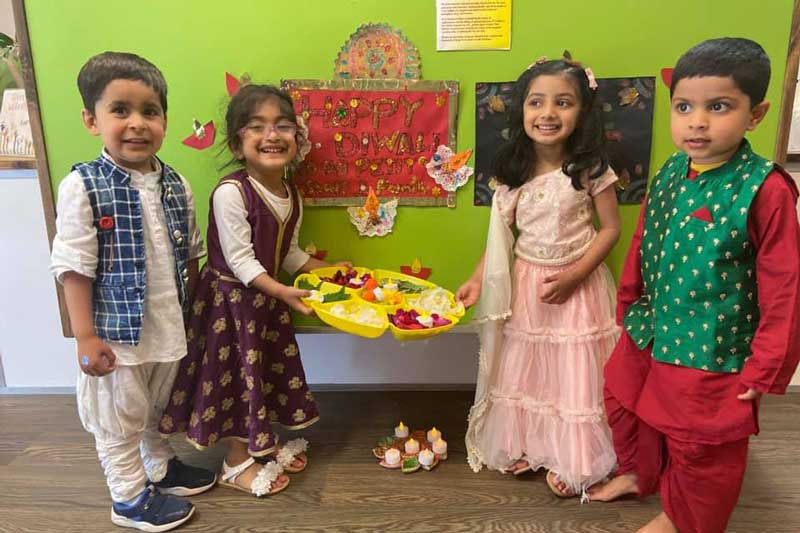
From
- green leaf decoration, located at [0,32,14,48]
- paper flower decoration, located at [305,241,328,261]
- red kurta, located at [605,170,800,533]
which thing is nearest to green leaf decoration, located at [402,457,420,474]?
red kurta, located at [605,170,800,533]

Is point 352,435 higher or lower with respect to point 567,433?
lower

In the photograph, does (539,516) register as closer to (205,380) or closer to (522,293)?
(522,293)

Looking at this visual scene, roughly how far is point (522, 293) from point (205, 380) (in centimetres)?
98

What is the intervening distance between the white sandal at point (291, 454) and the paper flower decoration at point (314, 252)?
0.62 m

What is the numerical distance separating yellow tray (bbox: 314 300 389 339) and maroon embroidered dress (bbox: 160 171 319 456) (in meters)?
0.26

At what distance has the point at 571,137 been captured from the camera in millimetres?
Answer: 1587

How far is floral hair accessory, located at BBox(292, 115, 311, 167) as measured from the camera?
1724 mm

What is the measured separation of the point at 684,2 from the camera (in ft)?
5.30

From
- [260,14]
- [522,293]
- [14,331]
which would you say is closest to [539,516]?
[522,293]

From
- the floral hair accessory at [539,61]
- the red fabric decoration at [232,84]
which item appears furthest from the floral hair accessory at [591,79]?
the red fabric decoration at [232,84]

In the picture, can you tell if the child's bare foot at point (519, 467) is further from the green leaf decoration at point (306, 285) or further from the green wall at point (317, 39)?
the green wall at point (317, 39)

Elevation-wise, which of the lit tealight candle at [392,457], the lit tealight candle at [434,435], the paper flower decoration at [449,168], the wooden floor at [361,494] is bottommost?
the wooden floor at [361,494]

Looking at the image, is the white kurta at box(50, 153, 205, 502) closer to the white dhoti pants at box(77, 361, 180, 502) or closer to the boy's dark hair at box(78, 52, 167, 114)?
the white dhoti pants at box(77, 361, 180, 502)

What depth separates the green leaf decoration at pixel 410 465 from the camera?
5.71 ft
